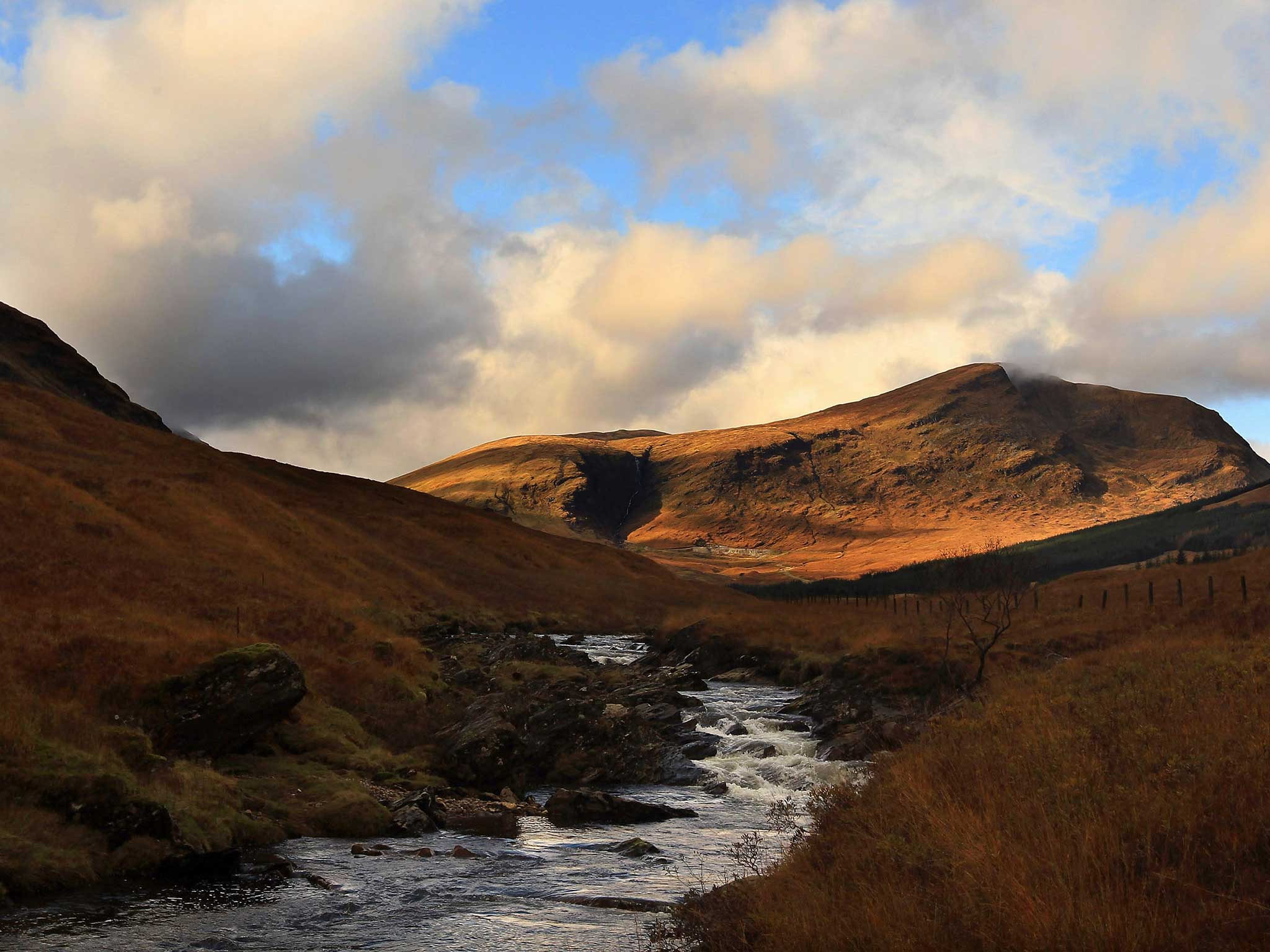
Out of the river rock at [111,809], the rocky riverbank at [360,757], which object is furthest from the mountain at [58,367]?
the river rock at [111,809]

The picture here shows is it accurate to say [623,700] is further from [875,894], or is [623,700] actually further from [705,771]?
[875,894]

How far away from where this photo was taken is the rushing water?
40.7 ft

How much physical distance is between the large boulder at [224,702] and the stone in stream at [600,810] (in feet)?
24.3

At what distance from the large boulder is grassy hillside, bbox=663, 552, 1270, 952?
546 inches

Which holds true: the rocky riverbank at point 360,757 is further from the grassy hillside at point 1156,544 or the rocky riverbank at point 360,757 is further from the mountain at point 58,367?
the grassy hillside at point 1156,544

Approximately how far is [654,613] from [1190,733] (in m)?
82.3

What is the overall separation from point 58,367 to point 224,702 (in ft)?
350

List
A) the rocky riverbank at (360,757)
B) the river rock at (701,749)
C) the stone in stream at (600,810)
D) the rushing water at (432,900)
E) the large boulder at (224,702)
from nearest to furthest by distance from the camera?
the rushing water at (432,900)
the rocky riverbank at (360,757)
the large boulder at (224,702)
the stone in stream at (600,810)
the river rock at (701,749)

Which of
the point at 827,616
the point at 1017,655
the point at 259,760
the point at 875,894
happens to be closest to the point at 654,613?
the point at 827,616

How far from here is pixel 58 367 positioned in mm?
107812

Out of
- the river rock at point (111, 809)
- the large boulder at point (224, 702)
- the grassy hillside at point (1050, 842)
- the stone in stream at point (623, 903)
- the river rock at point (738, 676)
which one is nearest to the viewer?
the grassy hillside at point (1050, 842)

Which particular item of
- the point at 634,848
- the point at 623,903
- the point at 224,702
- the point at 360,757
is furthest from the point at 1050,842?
the point at 360,757

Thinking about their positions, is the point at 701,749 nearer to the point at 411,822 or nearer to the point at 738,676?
the point at 411,822

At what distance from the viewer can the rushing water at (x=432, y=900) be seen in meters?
12.4
